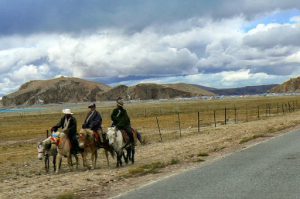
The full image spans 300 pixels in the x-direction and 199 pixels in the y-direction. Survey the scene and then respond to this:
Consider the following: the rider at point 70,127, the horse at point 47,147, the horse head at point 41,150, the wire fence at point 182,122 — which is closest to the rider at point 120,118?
the rider at point 70,127

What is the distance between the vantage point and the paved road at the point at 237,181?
10.2m

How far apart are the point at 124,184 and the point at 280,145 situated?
420 inches

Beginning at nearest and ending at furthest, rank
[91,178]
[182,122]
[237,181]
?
[237,181]
[91,178]
[182,122]

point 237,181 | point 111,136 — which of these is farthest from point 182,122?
point 237,181

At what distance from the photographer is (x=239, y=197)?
384 inches

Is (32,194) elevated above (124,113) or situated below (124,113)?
below

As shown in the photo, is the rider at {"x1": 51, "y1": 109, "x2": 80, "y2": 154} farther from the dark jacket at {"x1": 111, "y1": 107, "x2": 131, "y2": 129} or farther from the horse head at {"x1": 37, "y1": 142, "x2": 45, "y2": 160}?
the dark jacket at {"x1": 111, "y1": 107, "x2": 131, "y2": 129}

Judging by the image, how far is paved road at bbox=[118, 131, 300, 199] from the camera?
10.2m

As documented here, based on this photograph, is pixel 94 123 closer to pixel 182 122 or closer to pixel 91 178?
pixel 91 178

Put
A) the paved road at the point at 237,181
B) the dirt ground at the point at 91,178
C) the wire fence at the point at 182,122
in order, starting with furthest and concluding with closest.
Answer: the wire fence at the point at 182,122 → the dirt ground at the point at 91,178 → the paved road at the point at 237,181

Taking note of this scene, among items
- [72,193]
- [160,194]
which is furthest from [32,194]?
[160,194]

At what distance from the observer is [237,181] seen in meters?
11.9

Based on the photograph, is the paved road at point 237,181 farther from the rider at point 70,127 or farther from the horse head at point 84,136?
the rider at point 70,127

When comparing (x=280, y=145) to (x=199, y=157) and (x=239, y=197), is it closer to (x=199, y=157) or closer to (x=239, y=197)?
(x=199, y=157)
